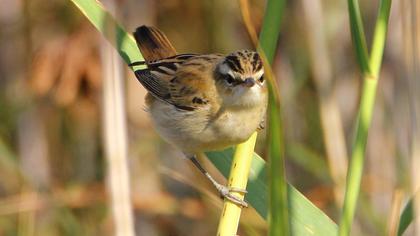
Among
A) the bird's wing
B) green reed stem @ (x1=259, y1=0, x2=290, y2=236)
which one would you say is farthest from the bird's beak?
green reed stem @ (x1=259, y1=0, x2=290, y2=236)

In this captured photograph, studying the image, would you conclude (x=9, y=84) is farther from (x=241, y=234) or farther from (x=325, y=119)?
(x=325, y=119)

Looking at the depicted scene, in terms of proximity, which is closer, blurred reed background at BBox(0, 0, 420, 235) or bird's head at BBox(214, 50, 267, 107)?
bird's head at BBox(214, 50, 267, 107)

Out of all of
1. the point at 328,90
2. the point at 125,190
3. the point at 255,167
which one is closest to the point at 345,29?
the point at 328,90

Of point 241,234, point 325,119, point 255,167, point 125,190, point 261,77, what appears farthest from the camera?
point 241,234

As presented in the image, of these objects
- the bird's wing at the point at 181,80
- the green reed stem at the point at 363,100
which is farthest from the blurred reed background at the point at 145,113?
the green reed stem at the point at 363,100

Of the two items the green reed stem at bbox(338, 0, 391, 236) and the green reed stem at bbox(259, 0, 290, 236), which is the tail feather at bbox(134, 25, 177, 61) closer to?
the green reed stem at bbox(338, 0, 391, 236)

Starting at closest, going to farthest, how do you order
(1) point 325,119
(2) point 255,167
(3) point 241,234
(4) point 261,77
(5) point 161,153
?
(2) point 255,167 → (4) point 261,77 → (1) point 325,119 → (3) point 241,234 → (5) point 161,153

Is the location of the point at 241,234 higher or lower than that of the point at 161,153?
lower
